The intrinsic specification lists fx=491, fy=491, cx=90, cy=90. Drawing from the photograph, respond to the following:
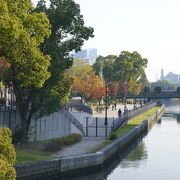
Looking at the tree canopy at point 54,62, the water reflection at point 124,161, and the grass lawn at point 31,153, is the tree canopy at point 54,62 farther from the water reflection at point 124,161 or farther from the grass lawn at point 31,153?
the water reflection at point 124,161

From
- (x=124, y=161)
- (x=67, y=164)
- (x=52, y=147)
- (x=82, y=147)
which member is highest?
(x=52, y=147)

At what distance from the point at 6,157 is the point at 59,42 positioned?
2953 cm

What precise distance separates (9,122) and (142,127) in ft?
144

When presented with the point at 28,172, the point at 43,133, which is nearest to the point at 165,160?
the point at 43,133

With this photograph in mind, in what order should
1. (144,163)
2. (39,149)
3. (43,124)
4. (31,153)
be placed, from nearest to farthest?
(31,153), (39,149), (144,163), (43,124)

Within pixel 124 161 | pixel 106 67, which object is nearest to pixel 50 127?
pixel 124 161

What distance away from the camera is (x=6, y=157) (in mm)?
18000

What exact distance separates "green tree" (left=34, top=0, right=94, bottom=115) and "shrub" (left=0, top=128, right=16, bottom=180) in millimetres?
26583

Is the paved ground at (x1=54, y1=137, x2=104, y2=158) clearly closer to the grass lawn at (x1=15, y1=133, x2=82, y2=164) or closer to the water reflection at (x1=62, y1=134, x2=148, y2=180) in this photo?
the grass lawn at (x1=15, y1=133, x2=82, y2=164)

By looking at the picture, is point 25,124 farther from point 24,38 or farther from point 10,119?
point 24,38

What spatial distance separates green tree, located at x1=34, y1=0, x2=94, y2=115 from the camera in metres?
45.4

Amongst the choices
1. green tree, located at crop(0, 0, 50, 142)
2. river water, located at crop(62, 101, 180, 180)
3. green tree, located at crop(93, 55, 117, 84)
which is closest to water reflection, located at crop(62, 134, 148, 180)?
river water, located at crop(62, 101, 180, 180)

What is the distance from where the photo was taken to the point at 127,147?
65.4 meters

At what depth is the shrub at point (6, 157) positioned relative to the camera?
16786 mm
